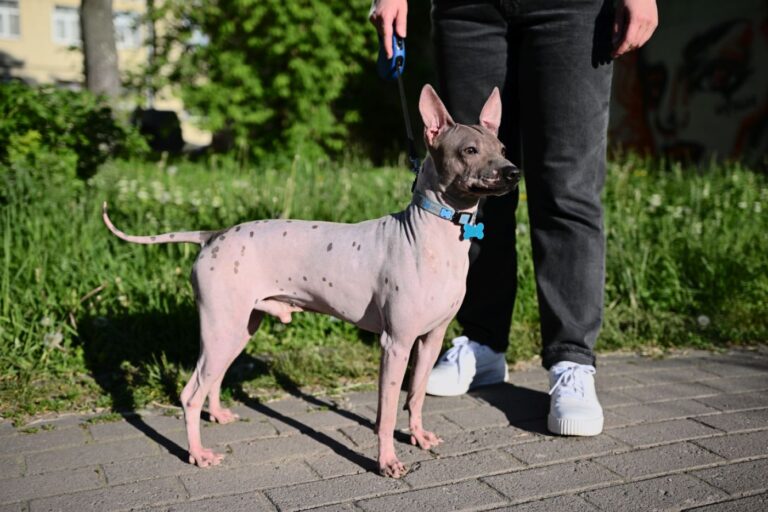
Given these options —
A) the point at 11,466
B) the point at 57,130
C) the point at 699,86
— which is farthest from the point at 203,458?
the point at 699,86

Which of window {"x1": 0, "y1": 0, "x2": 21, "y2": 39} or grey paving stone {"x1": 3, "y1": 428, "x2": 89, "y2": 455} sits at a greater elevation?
window {"x1": 0, "y1": 0, "x2": 21, "y2": 39}

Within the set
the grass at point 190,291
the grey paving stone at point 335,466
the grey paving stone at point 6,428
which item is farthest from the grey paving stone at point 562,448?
the grey paving stone at point 6,428

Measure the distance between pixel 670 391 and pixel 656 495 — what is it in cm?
118

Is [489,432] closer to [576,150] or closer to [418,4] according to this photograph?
[576,150]

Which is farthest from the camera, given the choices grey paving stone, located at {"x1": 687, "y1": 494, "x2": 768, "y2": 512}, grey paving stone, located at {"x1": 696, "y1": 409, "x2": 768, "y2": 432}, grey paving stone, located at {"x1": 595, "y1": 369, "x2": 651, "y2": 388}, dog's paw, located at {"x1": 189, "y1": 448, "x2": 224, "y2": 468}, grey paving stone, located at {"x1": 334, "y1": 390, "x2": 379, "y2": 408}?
grey paving stone, located at {"x1": 595, "y1": 369, "x2": 651, "y2": 388}

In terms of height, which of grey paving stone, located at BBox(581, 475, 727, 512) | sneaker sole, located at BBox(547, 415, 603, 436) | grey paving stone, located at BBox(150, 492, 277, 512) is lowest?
grey paving stone, located at BBox(150, 492, 277, 512)

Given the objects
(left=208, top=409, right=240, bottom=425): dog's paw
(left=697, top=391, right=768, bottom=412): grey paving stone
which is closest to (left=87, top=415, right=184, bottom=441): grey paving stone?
(left=208, top=409, right=240, bottom=425): dog's paw

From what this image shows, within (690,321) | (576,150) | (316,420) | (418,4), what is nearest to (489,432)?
(316,420)

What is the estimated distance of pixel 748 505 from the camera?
7.35ft

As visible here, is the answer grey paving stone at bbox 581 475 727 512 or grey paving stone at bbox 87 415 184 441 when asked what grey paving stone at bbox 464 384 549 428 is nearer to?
grey paving stone at bbox 581 475 727 512

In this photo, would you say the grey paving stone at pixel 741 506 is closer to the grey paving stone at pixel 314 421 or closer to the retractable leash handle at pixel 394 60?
the grey paving stone at pixel 314 421

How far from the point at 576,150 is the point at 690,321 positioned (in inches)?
76.9

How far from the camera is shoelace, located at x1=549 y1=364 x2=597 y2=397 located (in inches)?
116

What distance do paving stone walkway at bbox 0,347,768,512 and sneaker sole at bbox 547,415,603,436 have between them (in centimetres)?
4
